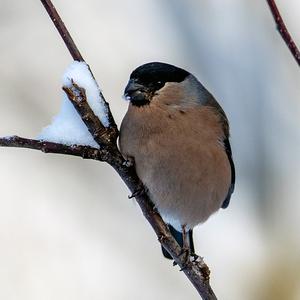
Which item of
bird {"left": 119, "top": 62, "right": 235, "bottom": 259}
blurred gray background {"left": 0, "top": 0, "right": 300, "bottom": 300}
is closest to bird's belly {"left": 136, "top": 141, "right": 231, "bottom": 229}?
bird {"left": 119, "top": 62, "right": 235, "bottom": 259}

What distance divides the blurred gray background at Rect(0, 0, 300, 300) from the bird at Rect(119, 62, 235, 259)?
2421 mm

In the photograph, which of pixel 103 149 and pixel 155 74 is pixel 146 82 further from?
pixel 103 149

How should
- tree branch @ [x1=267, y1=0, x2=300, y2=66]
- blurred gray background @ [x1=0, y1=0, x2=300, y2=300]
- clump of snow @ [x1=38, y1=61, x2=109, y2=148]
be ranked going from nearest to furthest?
tree branch @ [x1=267, y1=0, x2=300, y2=66]
clump of snow @ [x1=38, y1=61, x2=109, y2=148]
blurred gray background @ [x1=0, y1=0, x2=300, y2=300]

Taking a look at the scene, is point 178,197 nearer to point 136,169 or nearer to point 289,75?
point 136,169

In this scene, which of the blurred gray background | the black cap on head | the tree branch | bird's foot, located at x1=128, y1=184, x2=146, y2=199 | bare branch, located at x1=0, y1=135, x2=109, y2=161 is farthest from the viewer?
the blurred gray background

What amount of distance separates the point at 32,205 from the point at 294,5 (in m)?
2.76

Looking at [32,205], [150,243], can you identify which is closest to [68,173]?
[32,205]

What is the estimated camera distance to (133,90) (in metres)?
2.71

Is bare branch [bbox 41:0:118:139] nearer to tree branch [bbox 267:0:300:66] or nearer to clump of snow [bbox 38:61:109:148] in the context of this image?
clump of snow [bbox 38:61:109:148]

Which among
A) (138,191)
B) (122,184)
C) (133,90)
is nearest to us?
(138,191)

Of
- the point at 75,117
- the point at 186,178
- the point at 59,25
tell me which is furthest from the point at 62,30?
the point at 186,178

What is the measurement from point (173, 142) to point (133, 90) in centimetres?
24

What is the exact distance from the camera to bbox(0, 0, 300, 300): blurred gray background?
18.2 ft

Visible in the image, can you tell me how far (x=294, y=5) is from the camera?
241 inches
